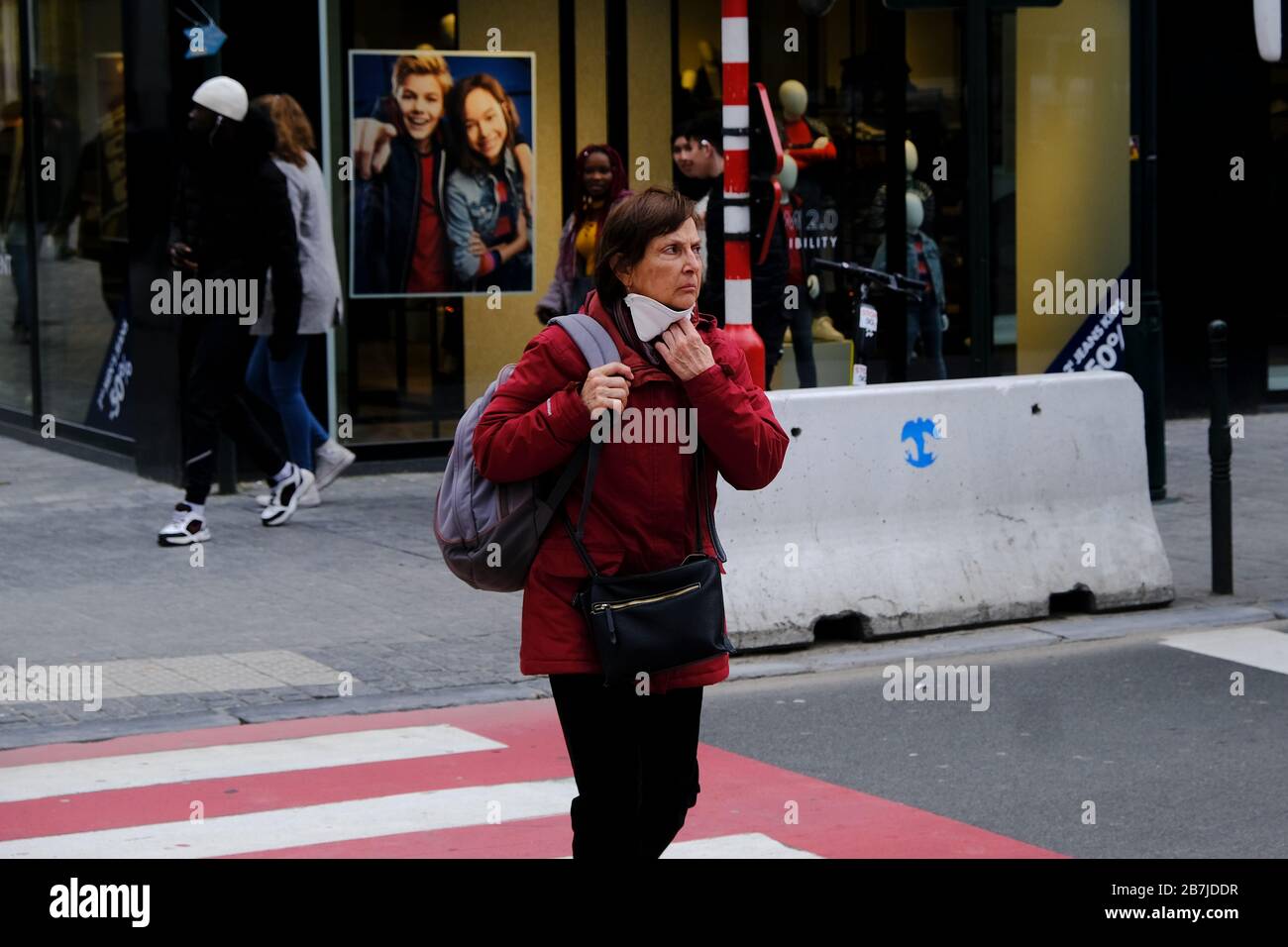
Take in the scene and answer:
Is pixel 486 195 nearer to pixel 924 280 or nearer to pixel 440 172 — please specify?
pixel 440 172

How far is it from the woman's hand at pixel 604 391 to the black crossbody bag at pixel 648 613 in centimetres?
12

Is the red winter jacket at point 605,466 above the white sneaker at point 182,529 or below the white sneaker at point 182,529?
above

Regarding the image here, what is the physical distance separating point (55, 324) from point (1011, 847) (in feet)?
33.2

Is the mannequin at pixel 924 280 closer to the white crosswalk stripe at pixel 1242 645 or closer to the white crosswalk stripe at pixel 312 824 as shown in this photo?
the white crosswalk stripe at pixel 1242 645

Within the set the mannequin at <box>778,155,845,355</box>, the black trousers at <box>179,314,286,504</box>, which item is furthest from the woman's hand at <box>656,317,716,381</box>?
the mannequin at <box>778,155,845,355</box>

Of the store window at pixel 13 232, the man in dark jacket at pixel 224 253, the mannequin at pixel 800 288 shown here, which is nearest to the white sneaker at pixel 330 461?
the man in dark jacket at pixel 224 253

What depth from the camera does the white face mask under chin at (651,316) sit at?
15.2 ft

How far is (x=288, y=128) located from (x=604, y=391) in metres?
7.41

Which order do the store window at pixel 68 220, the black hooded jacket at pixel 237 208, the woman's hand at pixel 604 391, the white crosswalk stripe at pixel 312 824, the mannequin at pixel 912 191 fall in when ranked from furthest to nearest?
the mannequin at pixel 912 191
the store window at pixel 68 220
the black hooded jacket at pixel 237 208
the white crosswalk stripe at pixel 312 824
the woman's hand at pixel 604 391

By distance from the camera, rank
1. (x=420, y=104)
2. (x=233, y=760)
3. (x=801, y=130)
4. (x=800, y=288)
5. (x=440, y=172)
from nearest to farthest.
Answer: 1. (x=233, y=760)
2. (x=420, y=104)
3. (x=440, y=172)
4. (x=800, y=288)
5. (x=801, y=130)

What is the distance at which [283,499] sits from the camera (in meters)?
11.3

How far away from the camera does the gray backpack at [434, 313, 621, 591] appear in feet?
15.2

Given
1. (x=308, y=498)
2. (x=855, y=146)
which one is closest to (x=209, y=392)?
(x=308, y=498)

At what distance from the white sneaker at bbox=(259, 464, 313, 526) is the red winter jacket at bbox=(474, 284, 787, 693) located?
266 inches
